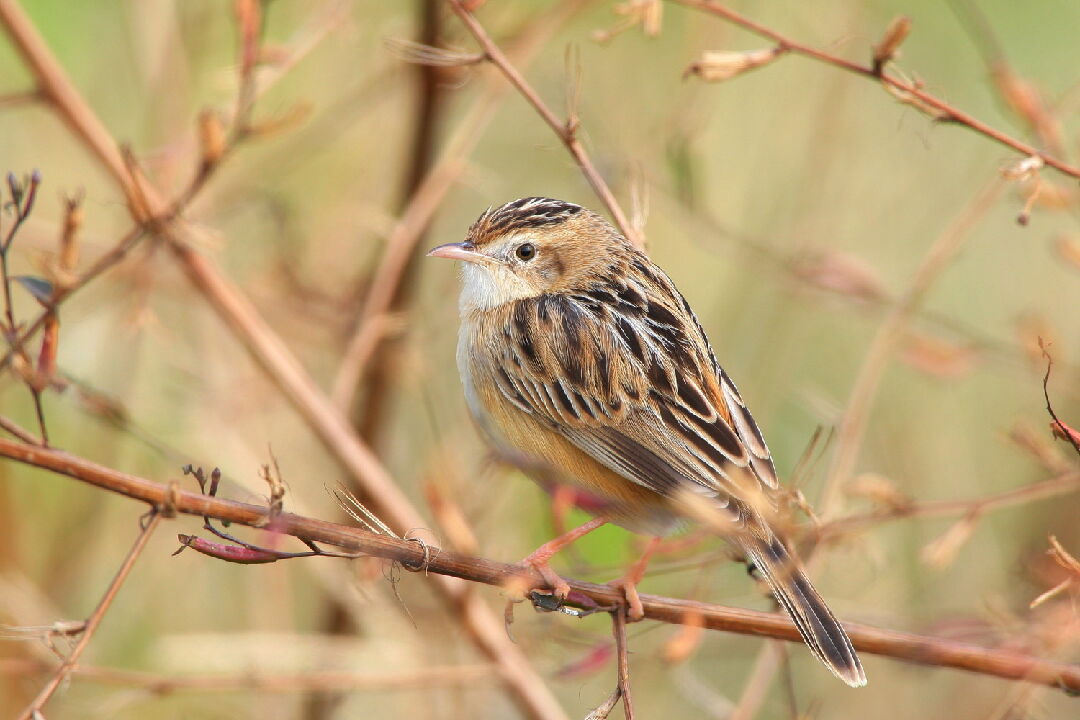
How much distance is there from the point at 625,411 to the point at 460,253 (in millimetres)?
1015

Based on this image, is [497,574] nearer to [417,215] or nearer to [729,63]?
[729,63]

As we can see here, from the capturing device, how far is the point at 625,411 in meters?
4.07

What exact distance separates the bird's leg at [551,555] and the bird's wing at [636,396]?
273mm

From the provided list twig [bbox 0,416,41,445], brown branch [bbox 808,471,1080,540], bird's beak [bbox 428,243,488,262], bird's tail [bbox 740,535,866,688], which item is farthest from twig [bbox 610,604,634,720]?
bird's beak [bbox 428,243,488,262]

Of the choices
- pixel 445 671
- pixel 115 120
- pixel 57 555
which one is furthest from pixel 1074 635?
pixel 115 120

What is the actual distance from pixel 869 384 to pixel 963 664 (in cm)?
164

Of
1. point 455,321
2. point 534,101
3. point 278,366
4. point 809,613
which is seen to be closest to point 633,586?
point 809,613

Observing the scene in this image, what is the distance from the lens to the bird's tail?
3.47 meters

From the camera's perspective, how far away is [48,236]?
557 centimetres

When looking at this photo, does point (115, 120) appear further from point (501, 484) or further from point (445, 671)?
point (445, 671)

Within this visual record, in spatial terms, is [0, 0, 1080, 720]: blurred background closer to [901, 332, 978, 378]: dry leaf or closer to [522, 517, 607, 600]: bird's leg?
[901, 332, 978, 378]: dry leaf

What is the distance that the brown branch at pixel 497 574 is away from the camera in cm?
264

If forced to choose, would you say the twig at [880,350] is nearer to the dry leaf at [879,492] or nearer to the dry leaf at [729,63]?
the dry leaf at [879,492]

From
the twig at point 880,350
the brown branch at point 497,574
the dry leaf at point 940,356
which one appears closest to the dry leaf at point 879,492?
the twig at point 880,350
